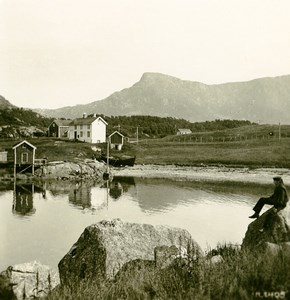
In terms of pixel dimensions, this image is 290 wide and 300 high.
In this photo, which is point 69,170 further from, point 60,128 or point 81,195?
point 60,128

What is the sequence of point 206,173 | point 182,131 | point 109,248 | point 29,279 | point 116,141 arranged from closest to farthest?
point 29,279, point 109,248, point 206,173, point 116,141, point 182,131

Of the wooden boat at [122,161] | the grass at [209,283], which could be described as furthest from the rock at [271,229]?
the wooden boat at [122,161]

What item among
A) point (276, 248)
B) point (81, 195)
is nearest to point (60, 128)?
point (81, 195)

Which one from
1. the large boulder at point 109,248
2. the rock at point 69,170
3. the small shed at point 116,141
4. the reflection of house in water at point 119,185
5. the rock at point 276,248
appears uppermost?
the small shed at point 116,141

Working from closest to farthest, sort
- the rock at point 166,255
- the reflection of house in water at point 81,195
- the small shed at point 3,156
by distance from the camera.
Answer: the rock at point 166,255 → the reflection of house in water at point 81,195 → the small shed at point 3,156

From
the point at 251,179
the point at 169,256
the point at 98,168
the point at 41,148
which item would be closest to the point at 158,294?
the point at 169,256

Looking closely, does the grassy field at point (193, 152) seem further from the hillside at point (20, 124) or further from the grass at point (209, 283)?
the grass at point (209, 283)

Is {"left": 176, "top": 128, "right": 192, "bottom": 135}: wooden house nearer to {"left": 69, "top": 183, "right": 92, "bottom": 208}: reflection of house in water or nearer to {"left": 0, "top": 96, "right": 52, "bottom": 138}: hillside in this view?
{"left": 0, "top": 96, "right": 52, "bottom": 138}: hillside
